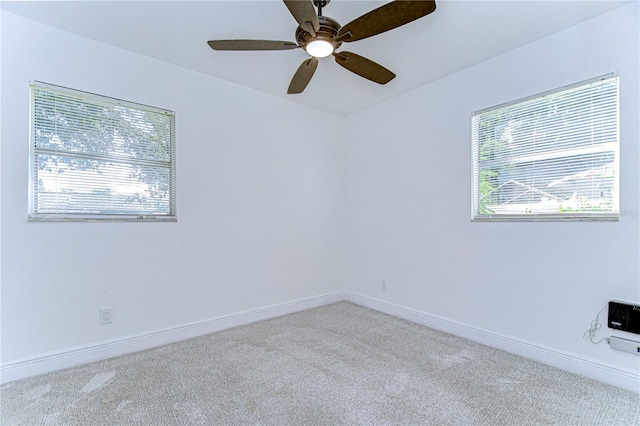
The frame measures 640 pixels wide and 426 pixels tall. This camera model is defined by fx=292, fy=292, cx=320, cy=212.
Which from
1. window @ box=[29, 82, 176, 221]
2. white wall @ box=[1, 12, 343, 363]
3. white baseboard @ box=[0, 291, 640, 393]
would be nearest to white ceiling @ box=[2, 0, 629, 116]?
white wall @ box=[1, 12, 343, 363]

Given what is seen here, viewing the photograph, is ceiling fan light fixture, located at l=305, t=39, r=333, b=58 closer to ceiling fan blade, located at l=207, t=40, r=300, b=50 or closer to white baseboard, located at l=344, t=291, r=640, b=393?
ceiling fan blade, located at l=207, t=40, r=300, b=50

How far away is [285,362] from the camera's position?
229 centimetres

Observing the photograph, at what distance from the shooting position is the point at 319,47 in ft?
5.74

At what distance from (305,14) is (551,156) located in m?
2.11

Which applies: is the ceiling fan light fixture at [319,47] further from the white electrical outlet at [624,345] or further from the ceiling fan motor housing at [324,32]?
the white electrical outlet at [624,345]

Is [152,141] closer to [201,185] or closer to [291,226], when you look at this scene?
[201,185]

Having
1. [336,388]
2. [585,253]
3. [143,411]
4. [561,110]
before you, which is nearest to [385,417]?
[336,388]

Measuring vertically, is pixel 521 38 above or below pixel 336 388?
above

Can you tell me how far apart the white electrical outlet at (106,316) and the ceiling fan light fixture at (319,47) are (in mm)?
2502

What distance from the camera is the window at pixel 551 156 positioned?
202 cm

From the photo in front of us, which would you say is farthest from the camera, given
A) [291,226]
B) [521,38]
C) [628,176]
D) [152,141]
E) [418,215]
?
[291,226]

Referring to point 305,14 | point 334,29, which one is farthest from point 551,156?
point 305,14

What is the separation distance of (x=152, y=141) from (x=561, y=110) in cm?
337

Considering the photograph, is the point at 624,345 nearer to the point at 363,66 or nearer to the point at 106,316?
the point at 363,66
